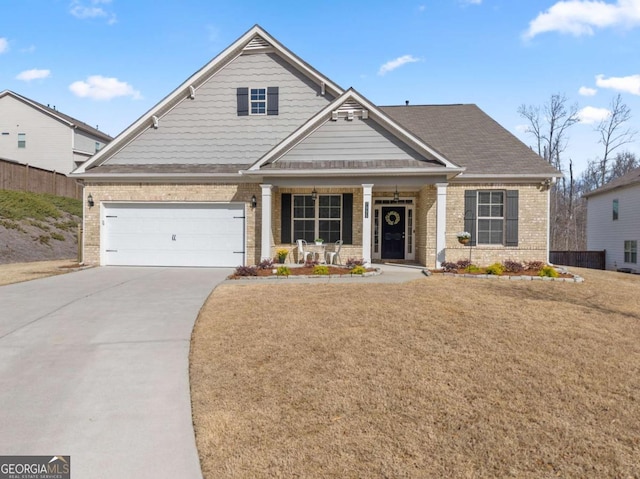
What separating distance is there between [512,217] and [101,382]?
1269cm

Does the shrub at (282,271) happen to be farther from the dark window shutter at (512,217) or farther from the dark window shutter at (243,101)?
the dark window shutter at (512,217)

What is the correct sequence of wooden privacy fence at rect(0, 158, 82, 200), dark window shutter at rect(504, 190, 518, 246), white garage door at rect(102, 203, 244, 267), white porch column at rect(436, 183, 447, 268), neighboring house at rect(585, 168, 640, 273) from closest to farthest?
white porch column at rect(436, 183, 447, 268) < dark window shutter at rect(504, 190, 518, 246) < white garage door at rect(102, 203, 244, 267) < neighboring house at rect(585, 168, 640, 273) < wooden privacy fence at rect(0, 158, 82, 200)

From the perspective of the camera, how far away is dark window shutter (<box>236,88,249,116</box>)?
45.1 ft

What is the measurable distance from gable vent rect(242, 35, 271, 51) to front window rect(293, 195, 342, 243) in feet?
18.8

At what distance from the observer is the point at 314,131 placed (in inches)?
482

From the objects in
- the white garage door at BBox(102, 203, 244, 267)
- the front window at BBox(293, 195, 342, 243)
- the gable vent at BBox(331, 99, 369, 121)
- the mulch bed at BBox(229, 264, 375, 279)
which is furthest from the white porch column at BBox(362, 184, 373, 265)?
the white garage door at BBox(102, 203, 244, 267)

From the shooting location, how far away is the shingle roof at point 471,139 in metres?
12.8

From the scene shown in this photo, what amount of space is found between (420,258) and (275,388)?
10.6 meters

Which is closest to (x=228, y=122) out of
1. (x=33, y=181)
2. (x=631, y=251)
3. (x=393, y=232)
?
(x=393, y=232)

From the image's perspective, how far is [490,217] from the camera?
42.6ft

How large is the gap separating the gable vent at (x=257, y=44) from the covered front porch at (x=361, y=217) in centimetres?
540

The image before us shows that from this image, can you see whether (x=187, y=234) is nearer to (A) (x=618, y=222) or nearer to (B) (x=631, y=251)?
(B) (x=631, y=251)

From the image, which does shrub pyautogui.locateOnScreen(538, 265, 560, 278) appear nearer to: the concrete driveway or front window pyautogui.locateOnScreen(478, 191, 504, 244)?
front window pyautogui.locateOnScreen(478, 191, 504, 244)

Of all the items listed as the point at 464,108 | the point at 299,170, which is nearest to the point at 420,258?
the point at 299,170
